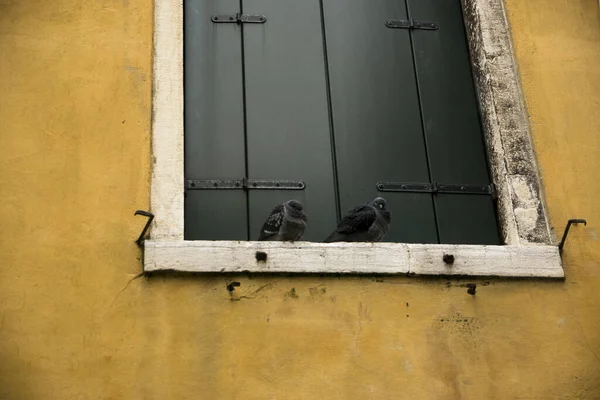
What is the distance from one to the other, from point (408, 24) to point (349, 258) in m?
1.70

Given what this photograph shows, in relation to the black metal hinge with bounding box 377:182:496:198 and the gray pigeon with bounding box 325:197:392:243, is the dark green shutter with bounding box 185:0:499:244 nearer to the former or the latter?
the black metal hinge with bounding box 377:182:496:198

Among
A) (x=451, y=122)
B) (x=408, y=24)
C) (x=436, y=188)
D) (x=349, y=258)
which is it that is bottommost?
(x=349, y=258)

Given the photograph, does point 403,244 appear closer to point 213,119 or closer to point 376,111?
point 376,111

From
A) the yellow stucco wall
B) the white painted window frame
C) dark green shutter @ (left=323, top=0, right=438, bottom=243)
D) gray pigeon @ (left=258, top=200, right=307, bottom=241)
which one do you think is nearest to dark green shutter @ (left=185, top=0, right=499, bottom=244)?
dark green shutter @ (left=323, top=0, right=438, bottom=243)

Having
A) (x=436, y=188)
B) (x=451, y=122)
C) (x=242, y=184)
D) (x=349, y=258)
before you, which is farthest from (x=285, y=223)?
(x=451, y=122)

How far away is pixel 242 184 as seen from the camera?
578 cm

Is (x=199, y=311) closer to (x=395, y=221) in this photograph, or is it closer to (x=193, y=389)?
(x=193, y=389)

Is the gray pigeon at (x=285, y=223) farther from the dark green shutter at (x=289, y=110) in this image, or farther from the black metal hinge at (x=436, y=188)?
the black metal hinge at (x=436, y=188)

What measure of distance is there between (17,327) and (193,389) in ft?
2.81

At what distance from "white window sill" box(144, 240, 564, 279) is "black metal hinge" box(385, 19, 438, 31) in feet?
5.04

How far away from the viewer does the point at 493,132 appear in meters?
6.00

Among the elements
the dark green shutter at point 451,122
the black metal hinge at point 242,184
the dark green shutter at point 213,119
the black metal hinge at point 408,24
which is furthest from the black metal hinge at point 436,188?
the black metal hinge at point 408,24

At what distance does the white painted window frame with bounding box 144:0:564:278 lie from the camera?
532 cm

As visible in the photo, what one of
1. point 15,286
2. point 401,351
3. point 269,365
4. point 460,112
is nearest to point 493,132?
point 460,112
